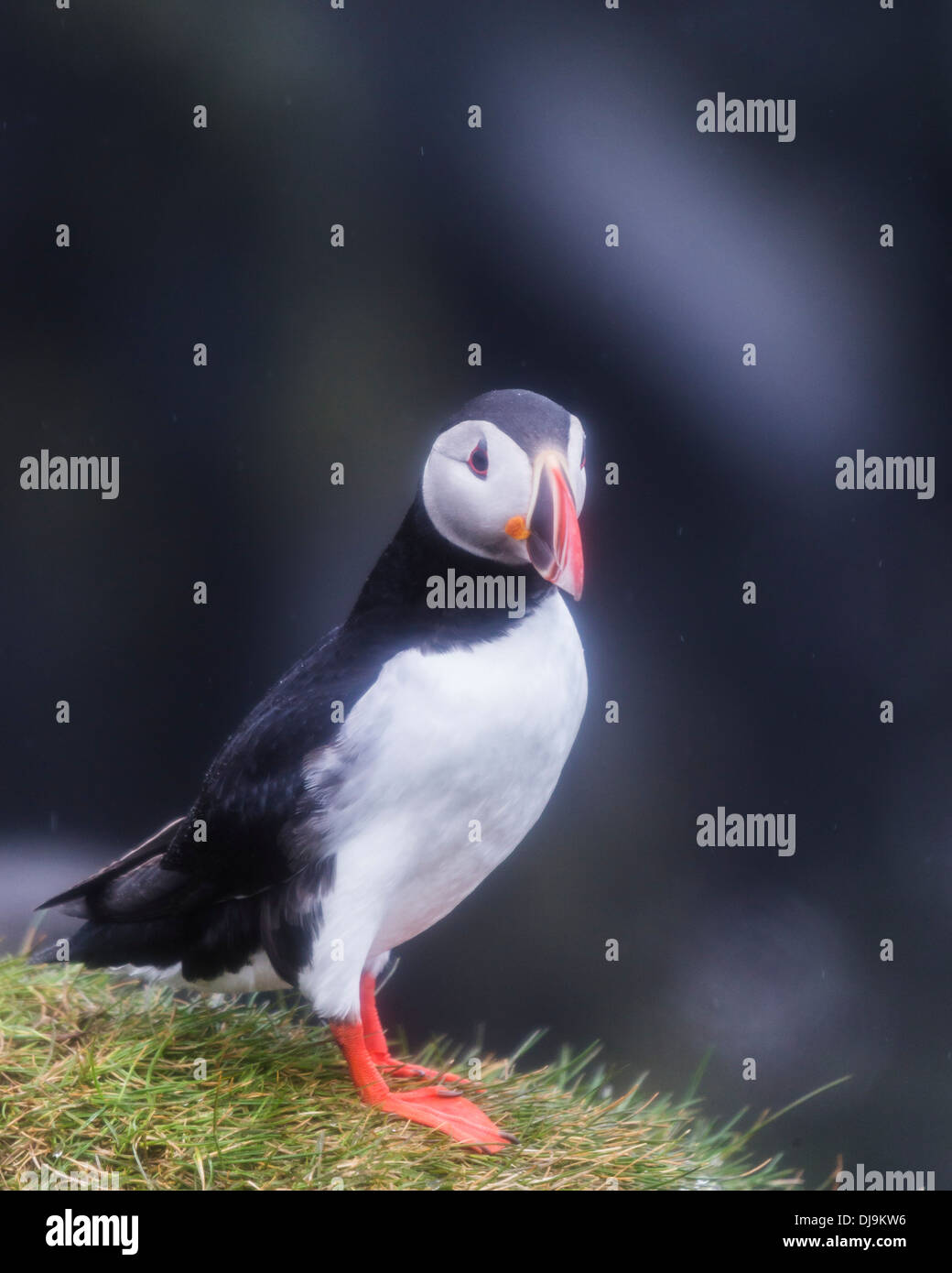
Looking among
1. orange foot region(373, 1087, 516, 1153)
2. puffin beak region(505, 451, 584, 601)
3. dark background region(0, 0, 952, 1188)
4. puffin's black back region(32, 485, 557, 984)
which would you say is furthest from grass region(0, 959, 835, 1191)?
puffin beak region(505, 451, 584, 601)

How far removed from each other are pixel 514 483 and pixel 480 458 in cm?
6

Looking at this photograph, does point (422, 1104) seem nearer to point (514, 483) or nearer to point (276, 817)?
point (276, 817)

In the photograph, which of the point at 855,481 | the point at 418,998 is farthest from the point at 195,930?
the point at 855,481

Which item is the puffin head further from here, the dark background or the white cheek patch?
the dark background

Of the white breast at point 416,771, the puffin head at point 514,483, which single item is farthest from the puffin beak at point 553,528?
the white breast at point 416,771

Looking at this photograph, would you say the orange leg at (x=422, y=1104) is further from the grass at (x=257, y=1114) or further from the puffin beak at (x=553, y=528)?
the puffin beak at (x=553, y=528)

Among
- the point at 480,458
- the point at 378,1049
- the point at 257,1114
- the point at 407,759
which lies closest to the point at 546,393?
the point at 480,458

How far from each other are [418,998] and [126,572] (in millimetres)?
882

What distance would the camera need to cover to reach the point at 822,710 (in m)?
2.48

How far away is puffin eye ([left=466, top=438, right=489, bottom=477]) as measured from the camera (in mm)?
1679

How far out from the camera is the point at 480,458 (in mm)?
1684

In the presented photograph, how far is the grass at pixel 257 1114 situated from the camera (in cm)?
169
